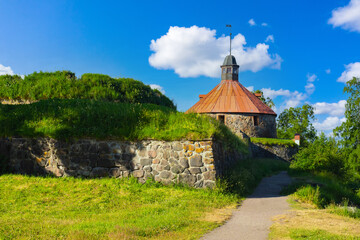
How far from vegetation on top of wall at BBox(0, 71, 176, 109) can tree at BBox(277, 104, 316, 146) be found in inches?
1424

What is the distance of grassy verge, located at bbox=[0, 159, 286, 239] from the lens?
6.51m

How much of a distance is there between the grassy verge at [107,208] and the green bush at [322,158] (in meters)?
7.85

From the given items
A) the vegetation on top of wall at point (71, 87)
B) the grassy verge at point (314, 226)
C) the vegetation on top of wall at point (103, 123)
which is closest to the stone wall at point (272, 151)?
the vegetation on top of wall at point (71, 87)

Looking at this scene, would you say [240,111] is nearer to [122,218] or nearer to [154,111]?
[154,111]

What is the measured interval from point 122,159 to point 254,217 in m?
5.83

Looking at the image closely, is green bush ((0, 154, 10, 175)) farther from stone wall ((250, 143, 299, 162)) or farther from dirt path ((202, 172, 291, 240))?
stone wall ((250, 143, 299, 162))

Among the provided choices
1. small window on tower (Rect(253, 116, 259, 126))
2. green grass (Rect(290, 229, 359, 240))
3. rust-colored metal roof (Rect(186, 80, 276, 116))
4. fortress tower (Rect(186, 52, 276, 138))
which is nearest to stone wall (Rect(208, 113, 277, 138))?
fortress tower (Rect(186, 52, 276, 138))

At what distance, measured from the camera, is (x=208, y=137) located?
442 inches

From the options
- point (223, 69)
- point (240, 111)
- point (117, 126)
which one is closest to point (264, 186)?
point (117, 126)

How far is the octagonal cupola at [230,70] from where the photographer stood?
132 ft

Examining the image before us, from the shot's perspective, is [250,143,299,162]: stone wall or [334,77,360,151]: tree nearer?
[334,77,360,151]: tree

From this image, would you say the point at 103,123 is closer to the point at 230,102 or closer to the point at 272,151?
the point at 272,151

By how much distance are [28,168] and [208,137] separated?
26.3ft

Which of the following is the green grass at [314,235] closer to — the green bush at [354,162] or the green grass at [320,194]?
the green grass at [320,194]
